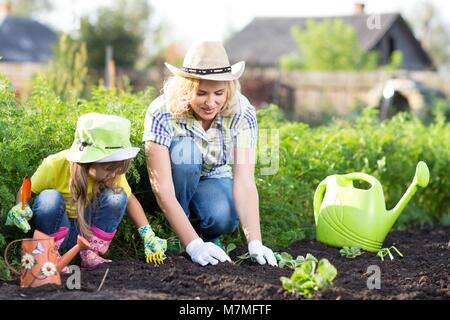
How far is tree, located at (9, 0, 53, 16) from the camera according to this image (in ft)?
196

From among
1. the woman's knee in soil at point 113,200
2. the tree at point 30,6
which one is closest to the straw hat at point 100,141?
the woman's knee in soil at point 113,200

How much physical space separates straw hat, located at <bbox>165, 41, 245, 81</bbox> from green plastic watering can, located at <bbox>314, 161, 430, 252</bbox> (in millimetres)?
995

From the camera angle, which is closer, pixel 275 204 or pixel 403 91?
pixel 275 204

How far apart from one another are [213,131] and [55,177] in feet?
2.76

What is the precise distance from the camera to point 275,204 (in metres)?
4.19

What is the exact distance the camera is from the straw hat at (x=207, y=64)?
336 cm

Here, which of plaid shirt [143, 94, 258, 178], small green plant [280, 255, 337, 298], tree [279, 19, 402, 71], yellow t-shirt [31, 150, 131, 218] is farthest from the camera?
tree [279, 19, 402, 71]

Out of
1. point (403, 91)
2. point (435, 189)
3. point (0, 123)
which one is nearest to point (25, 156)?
point (0, 123)

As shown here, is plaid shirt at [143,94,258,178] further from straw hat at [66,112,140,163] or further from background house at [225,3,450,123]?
background house at [225,3,450,123]

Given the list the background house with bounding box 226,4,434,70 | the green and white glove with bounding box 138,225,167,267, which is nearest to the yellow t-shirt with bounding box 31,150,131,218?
the green and white glove with bounding box 138,225,167,267

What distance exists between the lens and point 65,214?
10.3 feet

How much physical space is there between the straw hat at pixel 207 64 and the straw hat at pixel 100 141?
466mm
